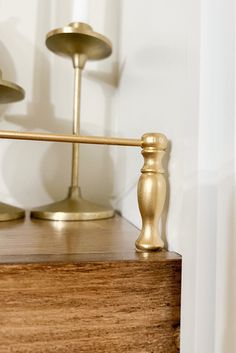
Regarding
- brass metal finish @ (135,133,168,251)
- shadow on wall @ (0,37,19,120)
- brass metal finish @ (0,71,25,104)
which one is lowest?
brass metal finish @ (135,133,168,251)

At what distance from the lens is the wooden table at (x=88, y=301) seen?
30 centimetres

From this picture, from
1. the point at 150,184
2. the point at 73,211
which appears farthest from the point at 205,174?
the point at 73,211

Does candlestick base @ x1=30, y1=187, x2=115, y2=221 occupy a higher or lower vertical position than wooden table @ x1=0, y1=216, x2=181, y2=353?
higher

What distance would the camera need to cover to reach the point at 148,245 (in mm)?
357

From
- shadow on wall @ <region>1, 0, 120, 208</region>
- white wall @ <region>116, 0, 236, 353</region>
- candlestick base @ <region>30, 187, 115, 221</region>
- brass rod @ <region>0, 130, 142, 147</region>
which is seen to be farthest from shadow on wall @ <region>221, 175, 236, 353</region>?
shadow on wall @ <region>1, 0, 120, 208</region>

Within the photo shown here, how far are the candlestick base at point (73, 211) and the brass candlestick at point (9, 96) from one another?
0.04m

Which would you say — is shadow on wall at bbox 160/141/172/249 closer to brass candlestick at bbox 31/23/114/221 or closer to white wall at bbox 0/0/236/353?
white wall at bbox 0/0/236/353

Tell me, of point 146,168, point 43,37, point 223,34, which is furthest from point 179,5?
point 43,37

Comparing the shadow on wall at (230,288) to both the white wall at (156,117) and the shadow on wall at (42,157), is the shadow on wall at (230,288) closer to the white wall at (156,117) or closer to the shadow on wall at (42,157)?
the white wall at (156,117)

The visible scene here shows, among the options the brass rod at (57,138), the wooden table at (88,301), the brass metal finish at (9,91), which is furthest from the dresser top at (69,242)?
the brass metal finish at (9,91)

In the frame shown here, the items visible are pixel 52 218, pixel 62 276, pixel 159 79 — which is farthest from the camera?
pixel 52 218

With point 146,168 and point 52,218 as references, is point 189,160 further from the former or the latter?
point 52,218

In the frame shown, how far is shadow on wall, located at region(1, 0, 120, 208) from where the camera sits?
28.6 inches

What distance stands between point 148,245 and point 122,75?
483mm
